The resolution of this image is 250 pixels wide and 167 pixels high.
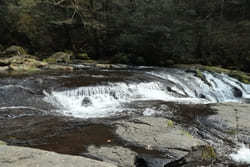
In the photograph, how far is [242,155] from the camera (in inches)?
165

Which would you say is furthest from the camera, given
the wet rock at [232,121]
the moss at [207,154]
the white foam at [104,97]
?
the white foam at [104,97]

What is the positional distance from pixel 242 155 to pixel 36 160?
3.49 m

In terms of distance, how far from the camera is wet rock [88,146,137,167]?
3.40 m

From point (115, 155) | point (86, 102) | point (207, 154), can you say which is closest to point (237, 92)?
point (86, 102)

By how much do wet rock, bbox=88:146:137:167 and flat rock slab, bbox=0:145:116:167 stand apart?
1.96 feet

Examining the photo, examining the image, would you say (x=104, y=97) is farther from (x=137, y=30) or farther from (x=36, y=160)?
(x=137, y=30)

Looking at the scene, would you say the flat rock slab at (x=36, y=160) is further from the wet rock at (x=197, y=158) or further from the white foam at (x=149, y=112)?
the white foam at (x=149, y=112)

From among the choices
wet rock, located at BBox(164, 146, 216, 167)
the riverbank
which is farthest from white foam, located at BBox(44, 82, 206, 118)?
wet rock, located at BBox(164, 146, 216, 167)

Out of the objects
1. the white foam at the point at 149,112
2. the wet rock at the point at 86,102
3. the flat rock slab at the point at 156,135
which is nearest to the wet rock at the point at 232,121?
the flat rock slab at the point at 156,135

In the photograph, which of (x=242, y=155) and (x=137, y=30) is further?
(x=137, y=30)

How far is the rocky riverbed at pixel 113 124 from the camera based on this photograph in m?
3.62

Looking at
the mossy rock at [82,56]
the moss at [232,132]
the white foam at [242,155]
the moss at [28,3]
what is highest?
the moss at [28,3]

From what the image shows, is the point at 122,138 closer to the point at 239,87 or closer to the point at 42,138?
the point at 42,138

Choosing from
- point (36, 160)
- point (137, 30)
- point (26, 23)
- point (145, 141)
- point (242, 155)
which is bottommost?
point (242, 155)
